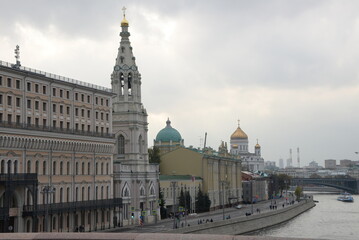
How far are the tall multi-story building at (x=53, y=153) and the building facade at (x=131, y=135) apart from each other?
257 inches

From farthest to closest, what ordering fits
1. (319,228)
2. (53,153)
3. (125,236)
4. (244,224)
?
(319,228), (244,224), (53,153), (125,236)

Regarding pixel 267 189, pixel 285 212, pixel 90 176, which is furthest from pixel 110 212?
pixel 267 189

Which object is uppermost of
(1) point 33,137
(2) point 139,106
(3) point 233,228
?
(2) point 139,106

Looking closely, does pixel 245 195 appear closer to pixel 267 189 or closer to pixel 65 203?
→ pixel 267 189

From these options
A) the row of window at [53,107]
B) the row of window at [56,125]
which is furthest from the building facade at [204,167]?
the row of window at [53,107]

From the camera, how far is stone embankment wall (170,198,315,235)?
78.1 m

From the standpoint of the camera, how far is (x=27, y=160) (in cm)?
6391

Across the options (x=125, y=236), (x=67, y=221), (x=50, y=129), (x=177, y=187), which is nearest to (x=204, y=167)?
(x=177, y=187)

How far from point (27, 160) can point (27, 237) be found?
37084 millimetres

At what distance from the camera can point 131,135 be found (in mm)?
88562

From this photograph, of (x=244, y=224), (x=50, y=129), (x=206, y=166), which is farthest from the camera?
(x=206, y=166)

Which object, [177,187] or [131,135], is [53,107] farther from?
[177,187]

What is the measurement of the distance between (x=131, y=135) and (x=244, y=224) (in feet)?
71.1

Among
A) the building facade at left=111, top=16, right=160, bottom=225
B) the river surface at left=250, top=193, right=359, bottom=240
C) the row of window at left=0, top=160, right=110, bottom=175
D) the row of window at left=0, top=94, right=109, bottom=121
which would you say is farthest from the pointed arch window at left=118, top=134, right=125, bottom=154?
the river surface at left=250, top=193, right=359, bottom=240
